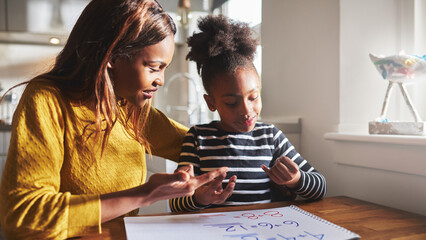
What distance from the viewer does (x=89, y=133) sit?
0.82 meters

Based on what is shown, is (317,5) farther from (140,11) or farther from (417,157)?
(140,11)

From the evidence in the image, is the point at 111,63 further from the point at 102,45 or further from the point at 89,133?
the point at 89,133

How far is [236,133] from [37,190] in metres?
0.50

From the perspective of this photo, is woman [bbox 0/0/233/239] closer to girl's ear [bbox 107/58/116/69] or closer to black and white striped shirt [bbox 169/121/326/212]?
girl's ear [bbox 107/58/116/69]

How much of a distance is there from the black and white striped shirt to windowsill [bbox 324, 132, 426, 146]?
0.18 metres

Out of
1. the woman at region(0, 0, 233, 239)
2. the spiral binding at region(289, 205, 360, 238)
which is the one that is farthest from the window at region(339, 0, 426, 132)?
the woman at region(0, 0, 233, 239)

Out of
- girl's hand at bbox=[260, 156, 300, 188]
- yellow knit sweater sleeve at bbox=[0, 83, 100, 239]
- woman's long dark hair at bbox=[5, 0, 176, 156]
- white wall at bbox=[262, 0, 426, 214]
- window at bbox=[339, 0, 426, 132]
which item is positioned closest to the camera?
yellow knit sweater sleeve at bbox=[0, 83, 100, 239]

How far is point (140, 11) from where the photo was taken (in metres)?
0.75

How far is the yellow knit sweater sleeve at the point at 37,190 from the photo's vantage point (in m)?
0.62

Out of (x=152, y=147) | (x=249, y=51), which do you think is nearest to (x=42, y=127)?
(x=152, y=147)

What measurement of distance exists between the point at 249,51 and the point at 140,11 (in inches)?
12.7

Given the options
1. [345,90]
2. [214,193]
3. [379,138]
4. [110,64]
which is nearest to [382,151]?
[379,138]

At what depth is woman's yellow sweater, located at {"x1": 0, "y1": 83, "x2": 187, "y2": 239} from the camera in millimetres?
622

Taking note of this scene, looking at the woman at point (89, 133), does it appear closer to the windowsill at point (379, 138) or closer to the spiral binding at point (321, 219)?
the spiral binding at point (321, 219)
